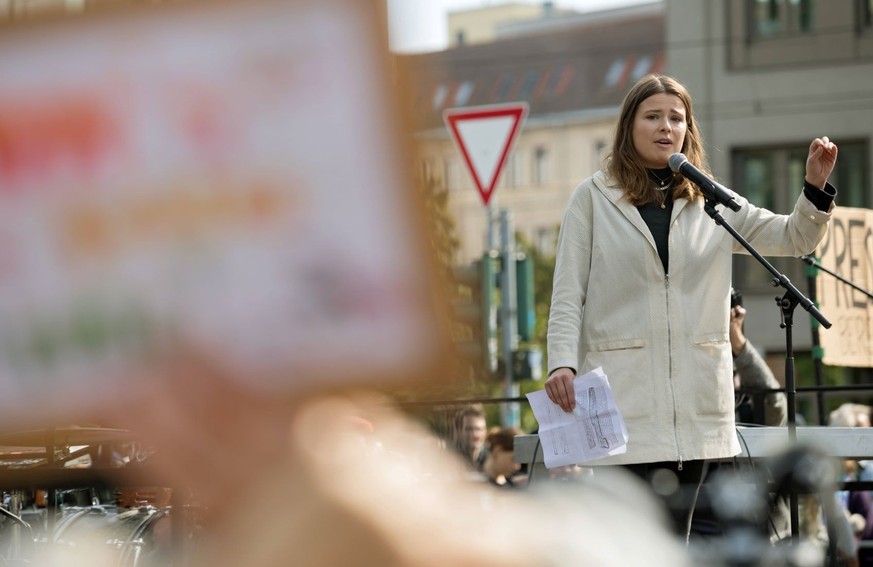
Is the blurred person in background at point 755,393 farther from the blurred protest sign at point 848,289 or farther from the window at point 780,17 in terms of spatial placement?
the window at point 780,17

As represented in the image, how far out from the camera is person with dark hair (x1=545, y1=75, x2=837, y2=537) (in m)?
3.36

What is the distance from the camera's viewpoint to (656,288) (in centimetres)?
340

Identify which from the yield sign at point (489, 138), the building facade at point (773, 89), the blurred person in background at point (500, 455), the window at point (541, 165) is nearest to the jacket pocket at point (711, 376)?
the blurred person in background at point (500, 455)

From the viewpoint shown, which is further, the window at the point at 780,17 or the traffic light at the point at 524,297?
the window at the point at 780,17

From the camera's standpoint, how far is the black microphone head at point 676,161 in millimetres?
3327

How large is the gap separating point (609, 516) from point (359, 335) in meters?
0.29

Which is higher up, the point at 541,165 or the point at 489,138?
the point at 489,138

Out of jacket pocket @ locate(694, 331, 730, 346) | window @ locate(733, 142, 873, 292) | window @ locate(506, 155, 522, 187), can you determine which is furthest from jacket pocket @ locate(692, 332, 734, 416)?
window @ locate(506, 155, 522, 187)

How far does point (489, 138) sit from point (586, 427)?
19.8 feet

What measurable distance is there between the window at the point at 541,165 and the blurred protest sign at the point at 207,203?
1828 inches

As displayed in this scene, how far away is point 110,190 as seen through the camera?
1.54 metres

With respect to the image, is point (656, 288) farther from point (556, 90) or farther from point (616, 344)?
point (556, 90)

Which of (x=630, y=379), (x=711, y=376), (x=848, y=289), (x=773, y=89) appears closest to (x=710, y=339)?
(x=711, y=376)

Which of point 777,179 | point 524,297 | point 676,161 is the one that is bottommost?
point 777,179
